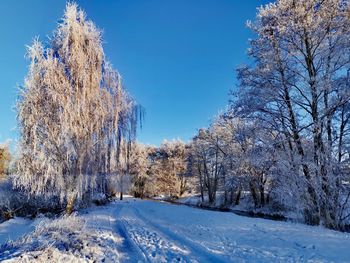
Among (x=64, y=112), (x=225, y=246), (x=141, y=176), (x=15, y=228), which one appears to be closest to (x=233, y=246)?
(x=225, y=246)

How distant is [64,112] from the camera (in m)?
8.81

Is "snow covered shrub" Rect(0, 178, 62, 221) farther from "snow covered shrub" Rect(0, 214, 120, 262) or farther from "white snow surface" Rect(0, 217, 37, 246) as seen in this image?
"snow covered shrub" Rect(0, 214, 120, 262)

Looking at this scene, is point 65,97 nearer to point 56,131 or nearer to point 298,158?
point 56,131

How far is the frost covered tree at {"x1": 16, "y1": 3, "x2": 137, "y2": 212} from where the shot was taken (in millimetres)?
8820

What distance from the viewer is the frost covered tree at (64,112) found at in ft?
28.9

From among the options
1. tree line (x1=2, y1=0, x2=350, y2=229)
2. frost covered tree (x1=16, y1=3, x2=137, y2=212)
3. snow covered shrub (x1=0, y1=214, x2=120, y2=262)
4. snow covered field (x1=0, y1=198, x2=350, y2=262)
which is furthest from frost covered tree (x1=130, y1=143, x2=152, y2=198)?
snow covered shrub (x1=0, y1=214, x2=120, y2=262)

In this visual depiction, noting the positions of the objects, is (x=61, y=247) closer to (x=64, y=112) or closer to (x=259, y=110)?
(x=64, y=112)

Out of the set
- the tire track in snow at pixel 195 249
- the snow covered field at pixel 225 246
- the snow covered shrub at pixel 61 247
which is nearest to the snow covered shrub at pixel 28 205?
the snow covered shrub at pixel 61 247

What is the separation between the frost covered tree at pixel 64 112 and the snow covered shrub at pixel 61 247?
282 cm

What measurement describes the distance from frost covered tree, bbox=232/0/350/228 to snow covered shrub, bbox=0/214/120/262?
708 centimetres

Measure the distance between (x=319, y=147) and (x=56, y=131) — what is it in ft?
29.9

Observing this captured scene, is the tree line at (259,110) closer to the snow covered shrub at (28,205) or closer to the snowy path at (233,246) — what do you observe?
the snow covered shrub at (28,205)

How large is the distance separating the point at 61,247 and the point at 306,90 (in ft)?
32.1

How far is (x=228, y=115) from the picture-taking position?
41.4ft
